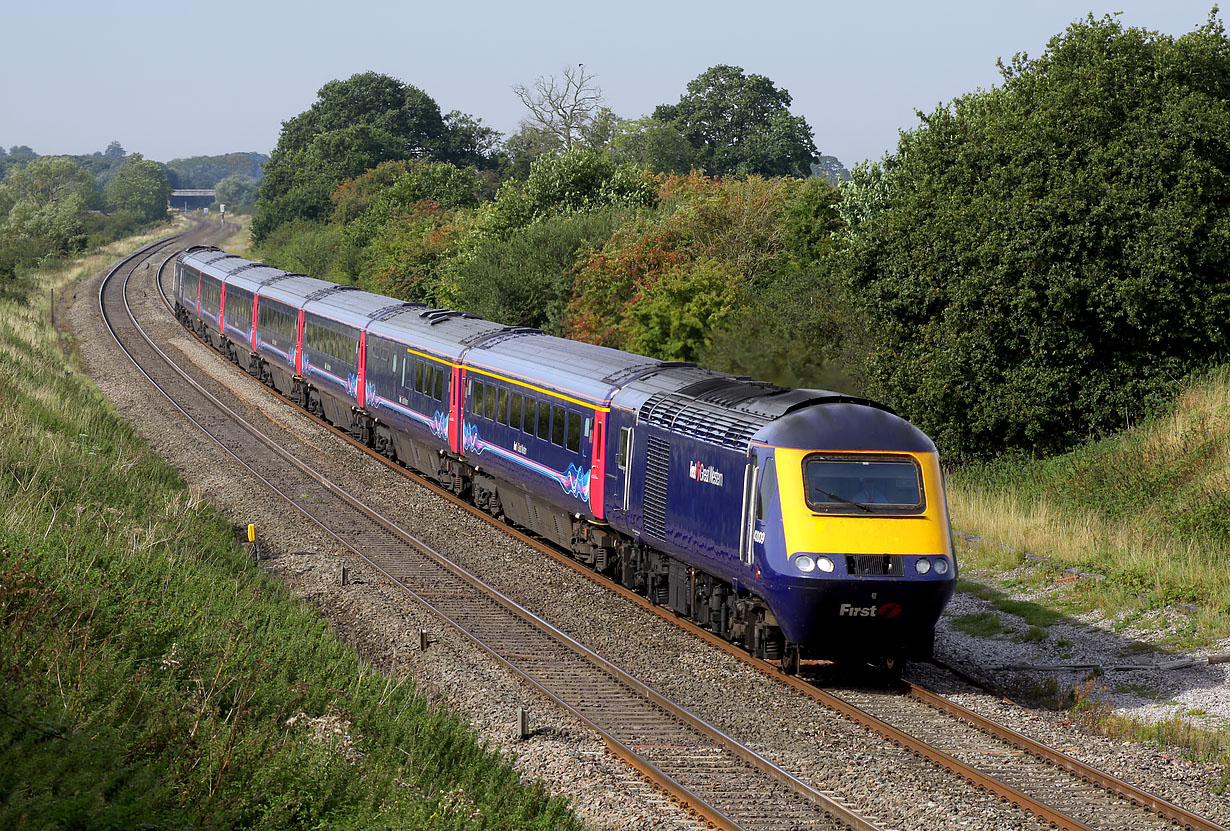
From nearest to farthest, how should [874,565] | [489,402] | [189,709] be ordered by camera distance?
[189,709], [874,565], [489,402]

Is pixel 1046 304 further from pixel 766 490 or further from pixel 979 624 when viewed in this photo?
pixel 766 490

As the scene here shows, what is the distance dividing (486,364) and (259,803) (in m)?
13.9

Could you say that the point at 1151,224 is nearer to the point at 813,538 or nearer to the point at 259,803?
the point at 813,538

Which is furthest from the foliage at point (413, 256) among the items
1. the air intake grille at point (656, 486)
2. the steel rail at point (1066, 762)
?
the steel rail at point (1066, 762)

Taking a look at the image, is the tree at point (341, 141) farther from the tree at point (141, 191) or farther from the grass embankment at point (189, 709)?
the grass embankment at point (189, 709)

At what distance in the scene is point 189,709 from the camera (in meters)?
10.5

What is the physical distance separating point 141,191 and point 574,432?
162913 mm

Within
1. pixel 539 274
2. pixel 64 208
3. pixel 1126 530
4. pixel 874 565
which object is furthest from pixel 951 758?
pixel 64 208

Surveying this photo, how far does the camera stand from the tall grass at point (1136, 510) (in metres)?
16.6

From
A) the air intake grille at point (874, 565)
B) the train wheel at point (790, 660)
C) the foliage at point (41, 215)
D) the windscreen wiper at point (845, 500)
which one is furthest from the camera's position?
the foliage at point (41, 215)

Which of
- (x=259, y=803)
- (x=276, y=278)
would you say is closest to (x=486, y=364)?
(x=259, y=803)

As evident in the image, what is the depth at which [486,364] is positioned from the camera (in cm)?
2248

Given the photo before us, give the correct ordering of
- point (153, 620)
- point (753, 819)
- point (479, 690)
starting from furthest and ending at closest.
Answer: point (479, 690), point (153, 620), point (753, 819)

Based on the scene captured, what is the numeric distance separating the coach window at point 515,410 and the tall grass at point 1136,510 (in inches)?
317
